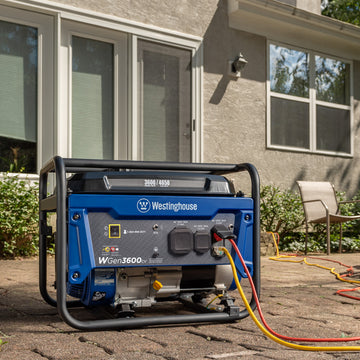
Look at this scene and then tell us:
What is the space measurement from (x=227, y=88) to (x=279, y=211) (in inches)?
76.2

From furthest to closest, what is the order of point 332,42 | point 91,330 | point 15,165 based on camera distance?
point 332,42, point 15,165, point 91,330

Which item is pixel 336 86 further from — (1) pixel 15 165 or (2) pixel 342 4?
(2) pixel 342 4

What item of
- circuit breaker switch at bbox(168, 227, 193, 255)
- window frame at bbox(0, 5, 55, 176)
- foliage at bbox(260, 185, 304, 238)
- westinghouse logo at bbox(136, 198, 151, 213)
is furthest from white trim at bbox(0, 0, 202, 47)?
circuit breaker switch at bbox(168, 227, 193, 255)

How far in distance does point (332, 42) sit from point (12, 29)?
5.62 meters

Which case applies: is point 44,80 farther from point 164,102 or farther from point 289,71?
point 289,71

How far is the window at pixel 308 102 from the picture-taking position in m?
8.88

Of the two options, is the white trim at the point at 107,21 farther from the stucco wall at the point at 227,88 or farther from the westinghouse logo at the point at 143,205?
the westinghouse logo at the point at 143,205

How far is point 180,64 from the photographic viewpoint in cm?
768

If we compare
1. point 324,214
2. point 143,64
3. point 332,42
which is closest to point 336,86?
point 332,42

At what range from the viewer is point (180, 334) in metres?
2.46

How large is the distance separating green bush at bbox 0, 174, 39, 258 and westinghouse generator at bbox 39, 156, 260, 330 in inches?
116

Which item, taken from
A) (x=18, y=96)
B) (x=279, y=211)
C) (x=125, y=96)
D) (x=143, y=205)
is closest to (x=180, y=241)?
(x=143, y=205)

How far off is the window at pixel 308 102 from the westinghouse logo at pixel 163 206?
627cm

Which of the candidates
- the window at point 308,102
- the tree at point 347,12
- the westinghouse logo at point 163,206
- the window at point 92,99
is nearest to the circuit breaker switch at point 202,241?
the westinghouse logo at point 163,206
